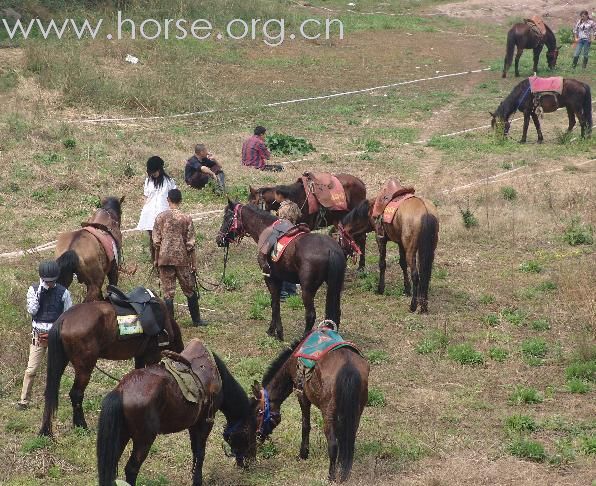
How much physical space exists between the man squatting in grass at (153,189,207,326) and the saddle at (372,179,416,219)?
2845 mm

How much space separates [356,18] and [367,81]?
7.73 meters

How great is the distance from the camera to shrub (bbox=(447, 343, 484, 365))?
37.4ft

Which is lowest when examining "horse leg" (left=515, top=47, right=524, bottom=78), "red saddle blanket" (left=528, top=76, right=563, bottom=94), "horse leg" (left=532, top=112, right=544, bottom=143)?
"horse leg" (left=532, top=112, right=544, bottom=143)

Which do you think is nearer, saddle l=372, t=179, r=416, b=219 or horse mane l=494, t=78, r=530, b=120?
saddle l=372, t=179, r=416, b=219

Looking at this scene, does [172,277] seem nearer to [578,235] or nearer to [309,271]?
[309,271]

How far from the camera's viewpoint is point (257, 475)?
863cm

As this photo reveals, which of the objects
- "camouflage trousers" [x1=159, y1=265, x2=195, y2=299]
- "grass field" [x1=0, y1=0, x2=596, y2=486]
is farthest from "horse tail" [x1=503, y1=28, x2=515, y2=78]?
"camouflage trousers" [x1=159, y1=265, x2=195, y2=299]

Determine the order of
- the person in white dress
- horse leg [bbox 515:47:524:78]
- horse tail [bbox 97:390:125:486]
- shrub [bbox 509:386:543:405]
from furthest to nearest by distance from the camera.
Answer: horse leg [bbox 515:47:524:78] < the person in white dress < shrub [bbox 509:386:543:405] < horse tail [bbox 97:390:125:486]

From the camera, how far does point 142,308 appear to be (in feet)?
30.5

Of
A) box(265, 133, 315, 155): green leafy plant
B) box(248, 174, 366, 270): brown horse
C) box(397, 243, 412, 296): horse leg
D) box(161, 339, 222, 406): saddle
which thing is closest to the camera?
box(161, 339, 222, 406): saddle

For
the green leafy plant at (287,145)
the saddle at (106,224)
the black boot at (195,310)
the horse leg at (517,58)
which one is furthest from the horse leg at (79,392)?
the horse leg at (517,58)

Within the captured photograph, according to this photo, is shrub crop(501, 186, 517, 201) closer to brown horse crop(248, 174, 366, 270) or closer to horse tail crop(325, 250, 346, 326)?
brown horse crop(248, 174, 366, 270)

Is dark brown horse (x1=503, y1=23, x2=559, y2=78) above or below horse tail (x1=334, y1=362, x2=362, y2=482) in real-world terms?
above

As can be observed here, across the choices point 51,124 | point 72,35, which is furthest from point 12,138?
point 72,35
